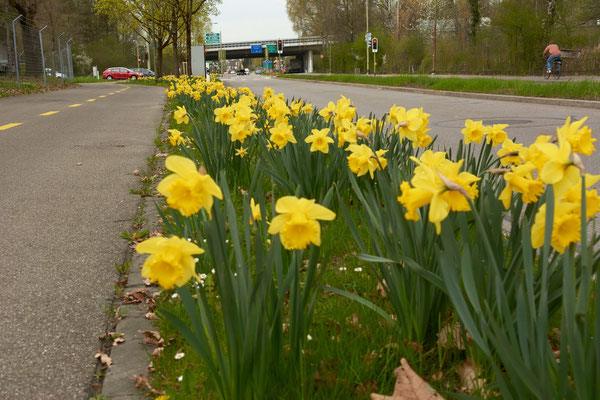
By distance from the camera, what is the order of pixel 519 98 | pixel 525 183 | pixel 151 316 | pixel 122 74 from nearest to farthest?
1. pixel 525 183
2. pixel 151 316
3. pixel 519 98
4. pixel 122 74

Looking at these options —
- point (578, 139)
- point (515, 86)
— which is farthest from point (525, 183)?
point (515, 86)

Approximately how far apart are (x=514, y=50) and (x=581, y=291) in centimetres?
2524

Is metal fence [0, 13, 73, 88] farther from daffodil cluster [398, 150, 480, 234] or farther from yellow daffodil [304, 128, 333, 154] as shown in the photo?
daffodil cluster [398, 150, 480, 234]

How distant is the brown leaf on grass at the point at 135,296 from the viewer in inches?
96.3

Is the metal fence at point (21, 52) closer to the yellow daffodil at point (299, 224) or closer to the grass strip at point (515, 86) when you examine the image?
the grass strip at point (515, 86)

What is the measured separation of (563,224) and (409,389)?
0.59 metres

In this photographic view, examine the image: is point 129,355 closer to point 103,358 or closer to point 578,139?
point 103,358

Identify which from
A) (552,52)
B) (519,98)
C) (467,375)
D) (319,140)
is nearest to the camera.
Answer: (467,375)

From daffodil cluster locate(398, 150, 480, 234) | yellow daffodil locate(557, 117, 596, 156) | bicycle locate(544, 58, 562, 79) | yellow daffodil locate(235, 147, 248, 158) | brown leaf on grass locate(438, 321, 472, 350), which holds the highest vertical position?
bicycle locate(544, 58, 562, 79)

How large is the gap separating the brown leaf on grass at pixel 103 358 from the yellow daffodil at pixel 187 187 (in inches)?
39.8

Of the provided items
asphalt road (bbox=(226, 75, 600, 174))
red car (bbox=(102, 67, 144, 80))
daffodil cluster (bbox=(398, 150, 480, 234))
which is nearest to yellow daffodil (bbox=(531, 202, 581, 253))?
daffodil cluster (bbox=(398, 150, 480, 234))

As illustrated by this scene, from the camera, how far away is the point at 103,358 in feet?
6.38

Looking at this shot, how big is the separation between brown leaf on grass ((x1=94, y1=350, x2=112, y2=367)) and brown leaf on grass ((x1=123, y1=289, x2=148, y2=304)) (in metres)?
0.46

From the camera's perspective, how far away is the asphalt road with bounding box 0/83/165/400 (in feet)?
6.25
